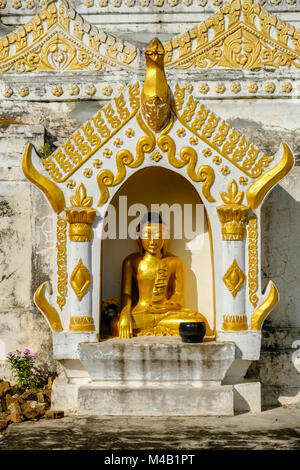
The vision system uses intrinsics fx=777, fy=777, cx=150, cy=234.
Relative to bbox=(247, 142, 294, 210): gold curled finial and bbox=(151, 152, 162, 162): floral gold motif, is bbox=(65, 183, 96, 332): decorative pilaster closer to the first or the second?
bbox=(151, 152, 162, 162): floral gold motif

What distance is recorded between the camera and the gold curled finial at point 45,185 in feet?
23.4

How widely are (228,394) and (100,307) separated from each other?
1459 mm

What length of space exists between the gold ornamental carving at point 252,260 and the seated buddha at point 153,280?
0.67 metres

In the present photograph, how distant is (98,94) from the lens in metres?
9.36

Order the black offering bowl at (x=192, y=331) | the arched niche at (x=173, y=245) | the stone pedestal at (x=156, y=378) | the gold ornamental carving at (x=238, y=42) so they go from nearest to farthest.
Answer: the stone pedestal at (x=156, y=378), the black offering bowl at (x=192, y=331), the arched niche at (x=173, y=245), the gold ornamental carving at (x=238, y=42)

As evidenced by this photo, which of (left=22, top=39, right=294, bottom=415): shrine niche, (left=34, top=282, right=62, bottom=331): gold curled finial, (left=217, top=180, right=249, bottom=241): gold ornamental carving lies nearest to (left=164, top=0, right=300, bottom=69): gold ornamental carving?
(left=22, top=39, right=294, bottom=415): shrine niche

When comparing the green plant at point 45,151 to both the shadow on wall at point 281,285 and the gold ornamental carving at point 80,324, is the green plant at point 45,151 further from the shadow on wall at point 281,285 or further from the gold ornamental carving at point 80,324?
the shadow on wall at point 281,285

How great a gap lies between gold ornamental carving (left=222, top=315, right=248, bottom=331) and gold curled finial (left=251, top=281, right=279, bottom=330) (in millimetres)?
83

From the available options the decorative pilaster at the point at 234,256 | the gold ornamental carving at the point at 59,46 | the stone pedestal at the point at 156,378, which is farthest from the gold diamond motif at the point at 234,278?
the gold ornamental carving at the point at 59,46

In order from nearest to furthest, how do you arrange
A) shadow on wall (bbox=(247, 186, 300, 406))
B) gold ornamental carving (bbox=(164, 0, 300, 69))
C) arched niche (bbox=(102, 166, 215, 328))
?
shadow on wall (bbox=(247, 186, 300, 406)) → arched niche (bbox=(102, 166, 215, 328)) → gold ornamental carving (bbox=(164, 0, 300, 69))

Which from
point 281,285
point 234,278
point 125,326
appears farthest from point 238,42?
point 125,326

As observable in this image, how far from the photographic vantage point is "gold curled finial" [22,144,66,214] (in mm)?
7129

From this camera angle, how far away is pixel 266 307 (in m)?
7.20
